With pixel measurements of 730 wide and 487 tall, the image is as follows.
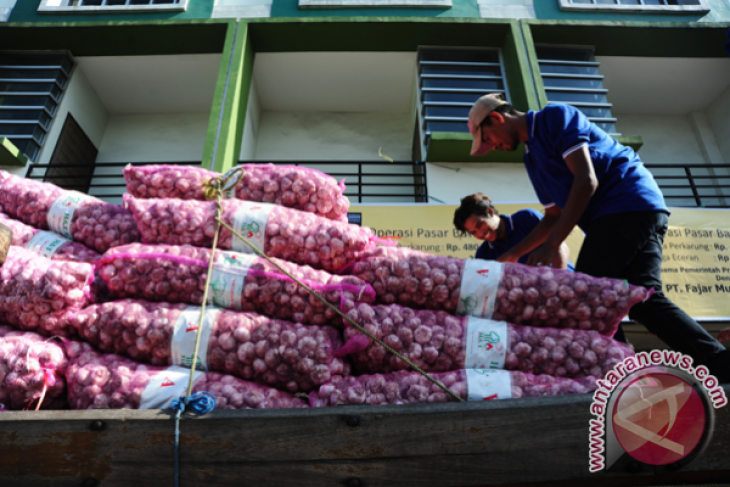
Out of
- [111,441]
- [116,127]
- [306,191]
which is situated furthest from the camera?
[116,127]

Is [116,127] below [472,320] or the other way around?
the other way around

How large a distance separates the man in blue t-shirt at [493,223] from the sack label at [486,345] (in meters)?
1.05

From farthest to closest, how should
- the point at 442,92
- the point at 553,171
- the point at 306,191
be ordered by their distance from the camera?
1. the point at 442,92
2. the point at 553,171
3. the point at 306,191

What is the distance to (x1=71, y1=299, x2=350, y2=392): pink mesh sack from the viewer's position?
138 centimetres

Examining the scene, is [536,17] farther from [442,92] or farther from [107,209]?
[107,209]

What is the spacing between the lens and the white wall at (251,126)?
590 cm

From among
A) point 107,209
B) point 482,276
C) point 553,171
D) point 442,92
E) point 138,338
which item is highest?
point 442,92

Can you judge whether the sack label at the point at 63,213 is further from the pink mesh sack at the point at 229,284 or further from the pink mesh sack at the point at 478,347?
the pink mesh sack at the point at 478,347

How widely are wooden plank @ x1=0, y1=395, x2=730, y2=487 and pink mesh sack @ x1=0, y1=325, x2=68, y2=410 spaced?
0.90 ft

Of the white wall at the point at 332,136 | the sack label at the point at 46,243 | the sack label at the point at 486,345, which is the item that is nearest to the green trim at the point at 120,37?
the white wall at the point at 332,136

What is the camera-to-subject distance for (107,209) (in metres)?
1.80

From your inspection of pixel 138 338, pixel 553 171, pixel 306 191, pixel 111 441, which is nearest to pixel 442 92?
pixel 553 171

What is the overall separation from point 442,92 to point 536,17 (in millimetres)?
1636

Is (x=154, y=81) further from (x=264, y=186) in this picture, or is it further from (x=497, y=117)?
(x=497, y=117)
